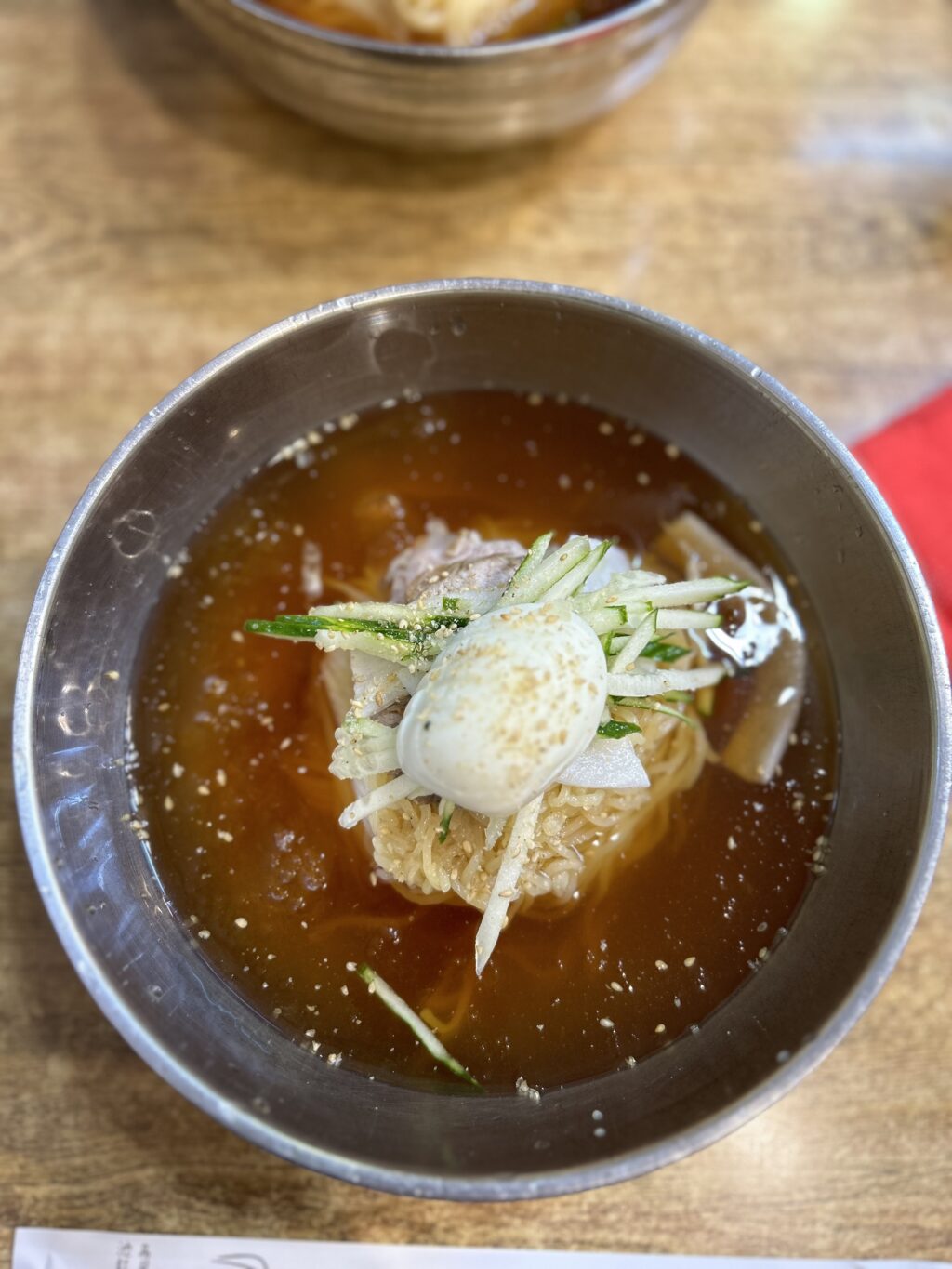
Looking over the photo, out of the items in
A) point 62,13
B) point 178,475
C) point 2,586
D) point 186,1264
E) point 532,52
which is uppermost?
point 62,13


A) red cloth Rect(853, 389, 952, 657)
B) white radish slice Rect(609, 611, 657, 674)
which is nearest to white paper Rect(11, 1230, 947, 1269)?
white radish slice Rect(609, 611, 657, 674)

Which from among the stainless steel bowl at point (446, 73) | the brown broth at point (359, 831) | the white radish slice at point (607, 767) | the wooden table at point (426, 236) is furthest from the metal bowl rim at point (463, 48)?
the white radish slice at point (607, 767)

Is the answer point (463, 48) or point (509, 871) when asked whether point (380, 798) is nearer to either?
point (509, 871)

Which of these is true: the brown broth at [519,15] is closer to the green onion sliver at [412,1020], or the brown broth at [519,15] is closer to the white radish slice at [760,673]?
the white radish slice at [760,673]

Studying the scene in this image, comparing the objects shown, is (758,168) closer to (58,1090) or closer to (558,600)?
(558,600)

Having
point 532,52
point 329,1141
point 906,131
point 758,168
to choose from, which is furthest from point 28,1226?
point 906,131

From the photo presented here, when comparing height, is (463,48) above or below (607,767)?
above

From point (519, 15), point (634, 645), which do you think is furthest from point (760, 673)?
point (519, 15)
